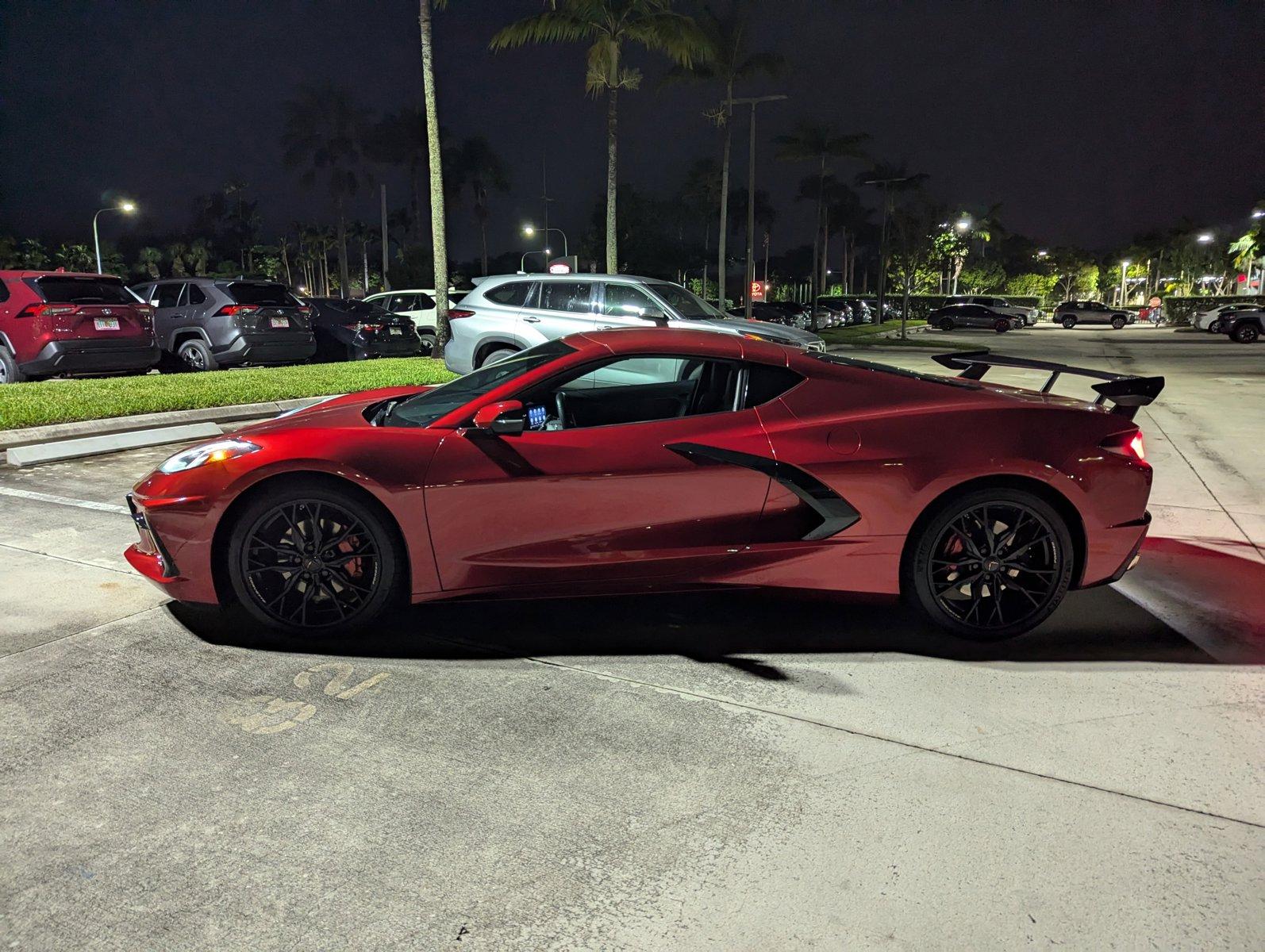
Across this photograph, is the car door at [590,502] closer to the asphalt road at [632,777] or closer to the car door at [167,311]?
the asphalt road at [632,777]

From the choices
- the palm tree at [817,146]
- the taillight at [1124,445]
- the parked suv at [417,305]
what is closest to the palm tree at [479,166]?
the palm tree at [817,146]

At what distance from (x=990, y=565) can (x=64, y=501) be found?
20.5ft

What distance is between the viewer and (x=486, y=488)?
382 cm

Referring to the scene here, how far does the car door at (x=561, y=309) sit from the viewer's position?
1150 cm

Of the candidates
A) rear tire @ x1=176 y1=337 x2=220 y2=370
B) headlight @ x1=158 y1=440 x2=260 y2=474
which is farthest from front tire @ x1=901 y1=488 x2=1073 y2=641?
rear tire @ x1=176 y1=337 x2=220 y2=370

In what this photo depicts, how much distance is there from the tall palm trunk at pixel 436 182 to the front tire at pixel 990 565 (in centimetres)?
1492

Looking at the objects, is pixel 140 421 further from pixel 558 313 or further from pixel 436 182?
pixel 436 182

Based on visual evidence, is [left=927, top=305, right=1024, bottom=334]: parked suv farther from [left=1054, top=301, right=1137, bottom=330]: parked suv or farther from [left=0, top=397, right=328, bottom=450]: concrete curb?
[left=0, top=397, right=328, bottom=450]: concrete curb

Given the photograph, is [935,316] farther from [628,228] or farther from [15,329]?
[15,329]

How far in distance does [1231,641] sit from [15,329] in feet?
43.4

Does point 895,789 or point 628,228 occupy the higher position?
point 628,228

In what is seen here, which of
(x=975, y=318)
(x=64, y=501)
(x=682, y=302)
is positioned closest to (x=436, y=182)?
(x=682, y=302)

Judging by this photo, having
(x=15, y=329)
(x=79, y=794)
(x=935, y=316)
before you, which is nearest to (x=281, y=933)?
(x=79, y=794)

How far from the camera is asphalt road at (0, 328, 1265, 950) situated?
229 cm
